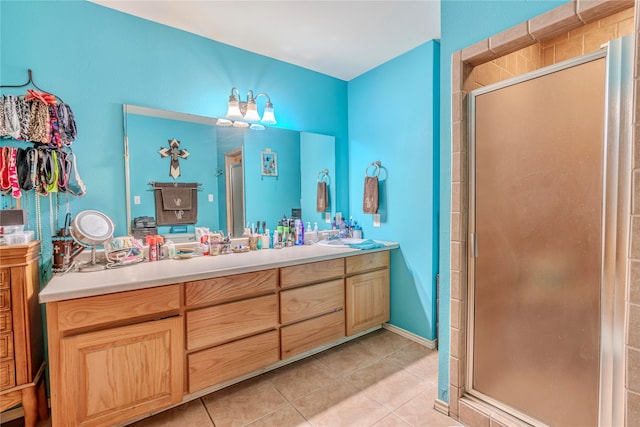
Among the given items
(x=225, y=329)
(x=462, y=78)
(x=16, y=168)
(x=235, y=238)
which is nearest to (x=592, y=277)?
(x=462, y=78)

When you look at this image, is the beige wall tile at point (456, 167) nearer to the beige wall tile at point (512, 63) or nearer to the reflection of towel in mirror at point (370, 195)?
the beige wall tile at point (512, 63)

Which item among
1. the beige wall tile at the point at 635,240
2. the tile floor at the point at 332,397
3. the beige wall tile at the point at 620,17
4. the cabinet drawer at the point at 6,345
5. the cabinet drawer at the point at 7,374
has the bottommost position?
the tile floor at the point at 332,397

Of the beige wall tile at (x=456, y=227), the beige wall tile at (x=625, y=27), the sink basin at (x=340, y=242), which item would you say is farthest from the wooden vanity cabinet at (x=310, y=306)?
the beige wall tile at (x=625, y=27)

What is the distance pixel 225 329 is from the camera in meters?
1.88

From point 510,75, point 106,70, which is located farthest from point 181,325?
point 510,75

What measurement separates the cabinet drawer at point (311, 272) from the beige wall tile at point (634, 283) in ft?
5.43

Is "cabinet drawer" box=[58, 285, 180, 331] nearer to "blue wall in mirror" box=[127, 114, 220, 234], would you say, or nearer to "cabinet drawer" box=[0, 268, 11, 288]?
"cabinet drawer" box=[0, 268, 11, 288]

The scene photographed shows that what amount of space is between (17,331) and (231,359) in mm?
1083

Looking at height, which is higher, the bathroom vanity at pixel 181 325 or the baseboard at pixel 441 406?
the bathroom vanity at pixel 181 325

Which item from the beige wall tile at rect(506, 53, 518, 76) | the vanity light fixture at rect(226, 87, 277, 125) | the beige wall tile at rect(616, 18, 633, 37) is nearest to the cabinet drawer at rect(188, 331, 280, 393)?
the vanity light fixture at rect(226, 87, 277, 125)

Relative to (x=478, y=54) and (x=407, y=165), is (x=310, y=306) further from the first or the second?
(x=478, y=54)

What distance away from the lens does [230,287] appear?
1891mm

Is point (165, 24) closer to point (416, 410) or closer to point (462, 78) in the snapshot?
point (462, 78)

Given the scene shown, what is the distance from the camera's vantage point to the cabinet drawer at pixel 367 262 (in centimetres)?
254
